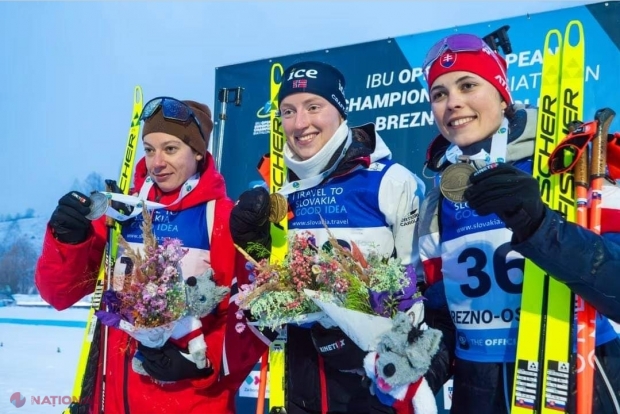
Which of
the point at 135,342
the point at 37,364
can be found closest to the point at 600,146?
the point at 135,342

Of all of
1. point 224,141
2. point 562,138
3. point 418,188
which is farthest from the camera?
point 224,141

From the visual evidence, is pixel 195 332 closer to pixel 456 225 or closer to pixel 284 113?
pixel 284 113

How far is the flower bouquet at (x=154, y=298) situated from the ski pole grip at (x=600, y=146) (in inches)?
60.8

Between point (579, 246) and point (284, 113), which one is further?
point (284, 113)

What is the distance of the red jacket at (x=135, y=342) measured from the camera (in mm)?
2498

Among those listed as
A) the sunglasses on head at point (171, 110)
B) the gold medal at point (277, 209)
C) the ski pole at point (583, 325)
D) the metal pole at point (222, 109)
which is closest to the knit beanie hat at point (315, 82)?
the gold medal at point (277, 209)

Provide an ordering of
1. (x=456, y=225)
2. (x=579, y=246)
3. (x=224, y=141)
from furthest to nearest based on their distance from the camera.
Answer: (x=224, y=141)
(x=456, y=225)
(x=579, y=246)

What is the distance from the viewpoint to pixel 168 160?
275 cm

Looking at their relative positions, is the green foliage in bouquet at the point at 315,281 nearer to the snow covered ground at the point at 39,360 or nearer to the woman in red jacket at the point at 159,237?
the woman in red jacket at the point at 159,237

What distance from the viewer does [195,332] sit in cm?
239

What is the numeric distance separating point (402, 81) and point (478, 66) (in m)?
2.48

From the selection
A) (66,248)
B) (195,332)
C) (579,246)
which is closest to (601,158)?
(579,246)

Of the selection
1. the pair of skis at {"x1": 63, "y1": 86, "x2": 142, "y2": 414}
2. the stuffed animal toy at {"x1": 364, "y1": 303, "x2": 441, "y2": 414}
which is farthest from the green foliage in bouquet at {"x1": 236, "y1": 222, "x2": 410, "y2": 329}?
the pair of skis at {"x1": 63, "y1": 86, "x2": 142, "y2": 414}

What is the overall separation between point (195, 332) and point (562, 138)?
1.64 meters
